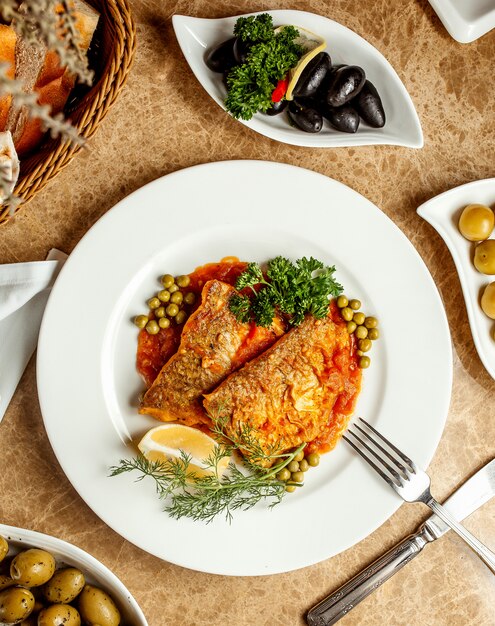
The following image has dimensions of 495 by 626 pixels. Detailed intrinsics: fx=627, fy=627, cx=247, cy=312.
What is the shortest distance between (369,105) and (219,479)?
2.04m

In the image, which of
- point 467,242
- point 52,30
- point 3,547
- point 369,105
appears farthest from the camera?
point 467,242

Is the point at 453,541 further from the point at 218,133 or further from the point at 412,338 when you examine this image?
the point at 218,133

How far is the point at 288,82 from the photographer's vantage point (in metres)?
3.04

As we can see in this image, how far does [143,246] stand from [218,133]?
0.73 meters

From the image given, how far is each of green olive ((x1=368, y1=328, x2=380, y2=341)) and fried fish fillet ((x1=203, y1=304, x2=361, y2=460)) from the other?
249 millimetres

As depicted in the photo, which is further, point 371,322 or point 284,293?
point 371,322

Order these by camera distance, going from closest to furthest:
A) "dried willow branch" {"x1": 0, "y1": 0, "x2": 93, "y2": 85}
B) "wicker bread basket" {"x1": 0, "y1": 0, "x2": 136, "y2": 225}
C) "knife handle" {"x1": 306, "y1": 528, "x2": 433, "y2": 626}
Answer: "dried willow branch" {"x1": 0, "y1": 0, "x2": 93, "y2": 85}
"wicker bread basket" {"x1": 0, "y1": 0, "x2": 136, "y2": 225}
"knife handle" {"x1": 306, "y1": 528, "x2": 433, "y2": 626}

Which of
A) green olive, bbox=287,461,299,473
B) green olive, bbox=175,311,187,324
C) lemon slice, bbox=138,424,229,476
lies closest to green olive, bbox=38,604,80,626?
lemon slice, bbox=138,424,229,476

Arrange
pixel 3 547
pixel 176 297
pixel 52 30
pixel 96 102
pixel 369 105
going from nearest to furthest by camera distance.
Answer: pixel 52 30
pixel 96 102
pixel 3 547
pixel 369 105
pixel 176 297

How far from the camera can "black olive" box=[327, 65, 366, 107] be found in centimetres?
304

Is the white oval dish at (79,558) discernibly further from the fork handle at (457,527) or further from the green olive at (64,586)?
the fork handle at (457,527)

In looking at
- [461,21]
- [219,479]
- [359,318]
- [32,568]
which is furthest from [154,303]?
[461,21]

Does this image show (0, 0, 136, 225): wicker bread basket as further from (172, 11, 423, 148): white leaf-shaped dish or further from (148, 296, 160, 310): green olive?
(148, 296, 160, 310): green olive

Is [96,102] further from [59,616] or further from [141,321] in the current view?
[59,616]
